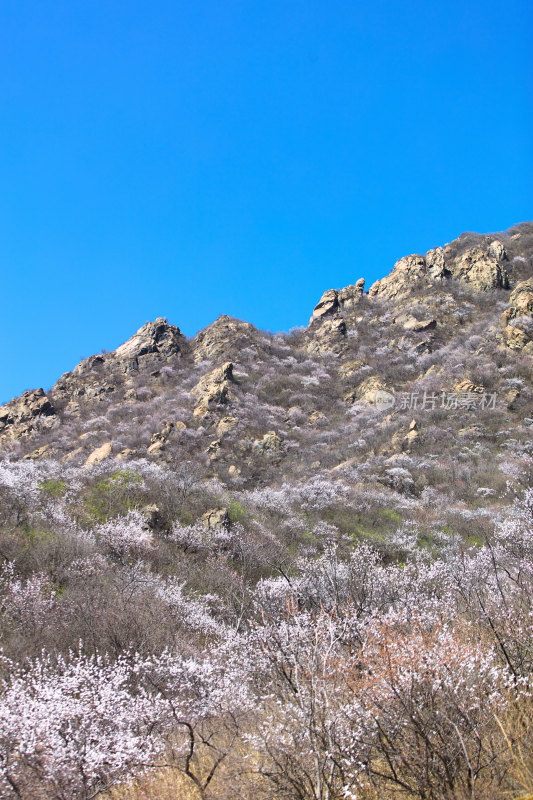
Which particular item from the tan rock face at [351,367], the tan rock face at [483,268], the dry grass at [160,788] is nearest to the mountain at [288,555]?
the dry grass at [160,788]

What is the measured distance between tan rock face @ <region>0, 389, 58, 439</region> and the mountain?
323mm

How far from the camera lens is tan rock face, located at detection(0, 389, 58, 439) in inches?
1694

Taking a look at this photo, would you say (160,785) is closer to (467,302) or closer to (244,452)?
(244,452)

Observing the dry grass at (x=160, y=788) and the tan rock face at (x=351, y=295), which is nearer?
the dry grass at (x=160, y=788)

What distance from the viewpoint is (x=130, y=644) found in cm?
1079

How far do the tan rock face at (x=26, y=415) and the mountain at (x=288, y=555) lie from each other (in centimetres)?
32

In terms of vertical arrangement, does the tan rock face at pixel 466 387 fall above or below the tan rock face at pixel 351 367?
below

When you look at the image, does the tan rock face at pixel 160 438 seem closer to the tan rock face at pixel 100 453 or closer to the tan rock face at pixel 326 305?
the tan rock face at pixel 100 453

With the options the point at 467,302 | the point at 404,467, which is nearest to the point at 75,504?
the point at 404,467

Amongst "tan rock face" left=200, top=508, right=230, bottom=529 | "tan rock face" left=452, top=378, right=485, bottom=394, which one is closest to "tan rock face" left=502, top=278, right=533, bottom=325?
"tan rock face" left=452, top=378, right=485, bottom=394

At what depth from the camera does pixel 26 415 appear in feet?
146

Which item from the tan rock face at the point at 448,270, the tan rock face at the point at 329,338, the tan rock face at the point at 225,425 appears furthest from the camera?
the tan rock face at the point at 329,338

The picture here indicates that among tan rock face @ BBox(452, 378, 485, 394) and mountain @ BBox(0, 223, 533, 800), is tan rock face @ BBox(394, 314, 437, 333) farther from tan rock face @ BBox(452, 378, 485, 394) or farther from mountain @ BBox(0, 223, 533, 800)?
tan rock face @ BBox(452, 378, 485, 394)

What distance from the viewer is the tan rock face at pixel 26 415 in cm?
4303
